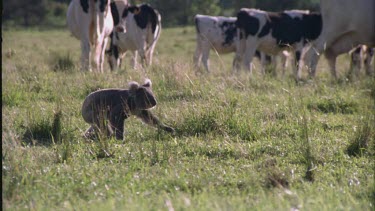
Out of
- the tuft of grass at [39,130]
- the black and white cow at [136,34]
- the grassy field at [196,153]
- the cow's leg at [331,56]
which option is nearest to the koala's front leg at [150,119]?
the grassy field at [196,153]

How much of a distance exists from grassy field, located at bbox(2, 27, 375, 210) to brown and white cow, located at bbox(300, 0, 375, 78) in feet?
10.1

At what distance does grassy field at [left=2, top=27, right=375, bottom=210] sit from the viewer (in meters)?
5.16

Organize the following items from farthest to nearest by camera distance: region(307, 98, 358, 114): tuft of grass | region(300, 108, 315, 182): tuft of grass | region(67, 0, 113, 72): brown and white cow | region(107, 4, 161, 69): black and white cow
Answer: region(107, 4, 161, 69): black and white cow → region(67, 0, 113, 72): brown and white cow → region(307, 98, 358, 114): tuft of grass → region(300, 108, 315, 182): tuft of grass

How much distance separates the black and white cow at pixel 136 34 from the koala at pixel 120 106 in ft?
29.7

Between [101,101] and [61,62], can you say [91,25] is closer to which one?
[61,62]

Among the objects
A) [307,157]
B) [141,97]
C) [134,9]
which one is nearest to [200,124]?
[141,97]

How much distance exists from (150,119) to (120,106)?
0.39m

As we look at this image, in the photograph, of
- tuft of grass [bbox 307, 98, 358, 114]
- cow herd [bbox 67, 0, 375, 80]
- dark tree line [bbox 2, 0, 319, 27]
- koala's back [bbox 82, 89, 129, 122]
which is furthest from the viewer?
dark tree line [bbox 2, 0, 319, 27]

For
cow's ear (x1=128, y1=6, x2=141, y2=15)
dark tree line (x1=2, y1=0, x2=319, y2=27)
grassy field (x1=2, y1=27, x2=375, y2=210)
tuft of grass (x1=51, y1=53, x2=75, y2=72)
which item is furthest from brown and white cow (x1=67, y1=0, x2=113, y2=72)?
dark tree line (x1=2, y1=0, x2=319, y2=27)

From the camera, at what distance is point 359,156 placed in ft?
22.0

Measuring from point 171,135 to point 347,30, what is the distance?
7181 mm

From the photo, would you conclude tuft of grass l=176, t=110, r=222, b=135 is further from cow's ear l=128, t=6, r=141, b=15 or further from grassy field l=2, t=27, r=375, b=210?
cow's ear l=128, t=6, r=141, b=15

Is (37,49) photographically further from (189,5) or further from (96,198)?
(96,198)

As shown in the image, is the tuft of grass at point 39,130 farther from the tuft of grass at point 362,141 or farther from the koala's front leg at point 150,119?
the tuft of grass at point 362,141
